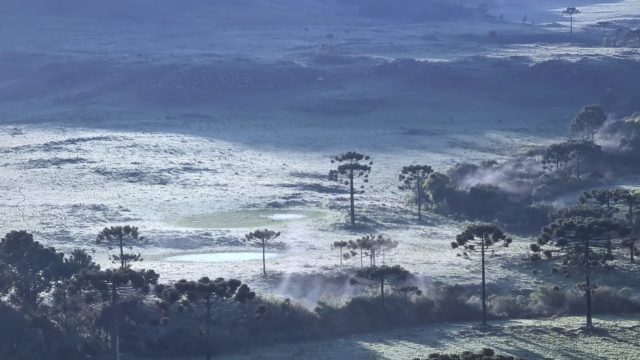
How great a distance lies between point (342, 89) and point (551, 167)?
65.5m

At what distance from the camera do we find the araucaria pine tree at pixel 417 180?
85.0m

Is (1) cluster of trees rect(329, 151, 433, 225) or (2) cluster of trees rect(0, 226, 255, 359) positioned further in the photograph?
(1) cluster of trees rect(329, 151, 433, 225)

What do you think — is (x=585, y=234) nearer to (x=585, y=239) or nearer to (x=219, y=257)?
(x=585, y=239)

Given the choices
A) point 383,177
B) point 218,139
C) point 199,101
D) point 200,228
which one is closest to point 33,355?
point 200,228

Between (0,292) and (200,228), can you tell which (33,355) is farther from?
(200,228)

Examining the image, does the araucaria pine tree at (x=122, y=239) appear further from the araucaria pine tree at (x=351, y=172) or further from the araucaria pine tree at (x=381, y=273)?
the araucaria pine tree at (x=351, y=172)

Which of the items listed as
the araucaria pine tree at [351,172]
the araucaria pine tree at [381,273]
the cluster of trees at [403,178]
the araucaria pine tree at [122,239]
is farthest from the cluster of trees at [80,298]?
the cluster of trees at [403,178]

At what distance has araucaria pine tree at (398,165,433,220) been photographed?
279 feet

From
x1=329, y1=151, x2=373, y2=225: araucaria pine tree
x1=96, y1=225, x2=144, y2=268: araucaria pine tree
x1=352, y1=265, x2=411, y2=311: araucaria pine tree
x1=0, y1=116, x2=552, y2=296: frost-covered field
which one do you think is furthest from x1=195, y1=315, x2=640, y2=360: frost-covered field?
x1=329, y1=151, x2=373, y2=225: araucaria pine tree

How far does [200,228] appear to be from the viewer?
77875mm

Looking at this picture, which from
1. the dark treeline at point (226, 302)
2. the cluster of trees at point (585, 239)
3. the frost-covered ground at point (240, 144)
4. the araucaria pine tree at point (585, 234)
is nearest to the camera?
the dark treeline at point (226, 302)

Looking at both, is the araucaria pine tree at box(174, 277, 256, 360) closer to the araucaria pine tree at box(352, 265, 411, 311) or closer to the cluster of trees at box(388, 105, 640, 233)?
the araucaria pine tree at box(352, 265, 411, 311)

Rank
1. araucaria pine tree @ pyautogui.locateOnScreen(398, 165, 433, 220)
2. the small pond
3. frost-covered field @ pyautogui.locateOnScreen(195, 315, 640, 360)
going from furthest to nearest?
araucaria pine tree @ pyautogui.locateOnScreen(398, 165, 433, 220) < the small pond < frost-covered field @ pyautogui.locateOnScreen(195, 315, 640, 360)

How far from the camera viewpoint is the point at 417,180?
8644 cm
